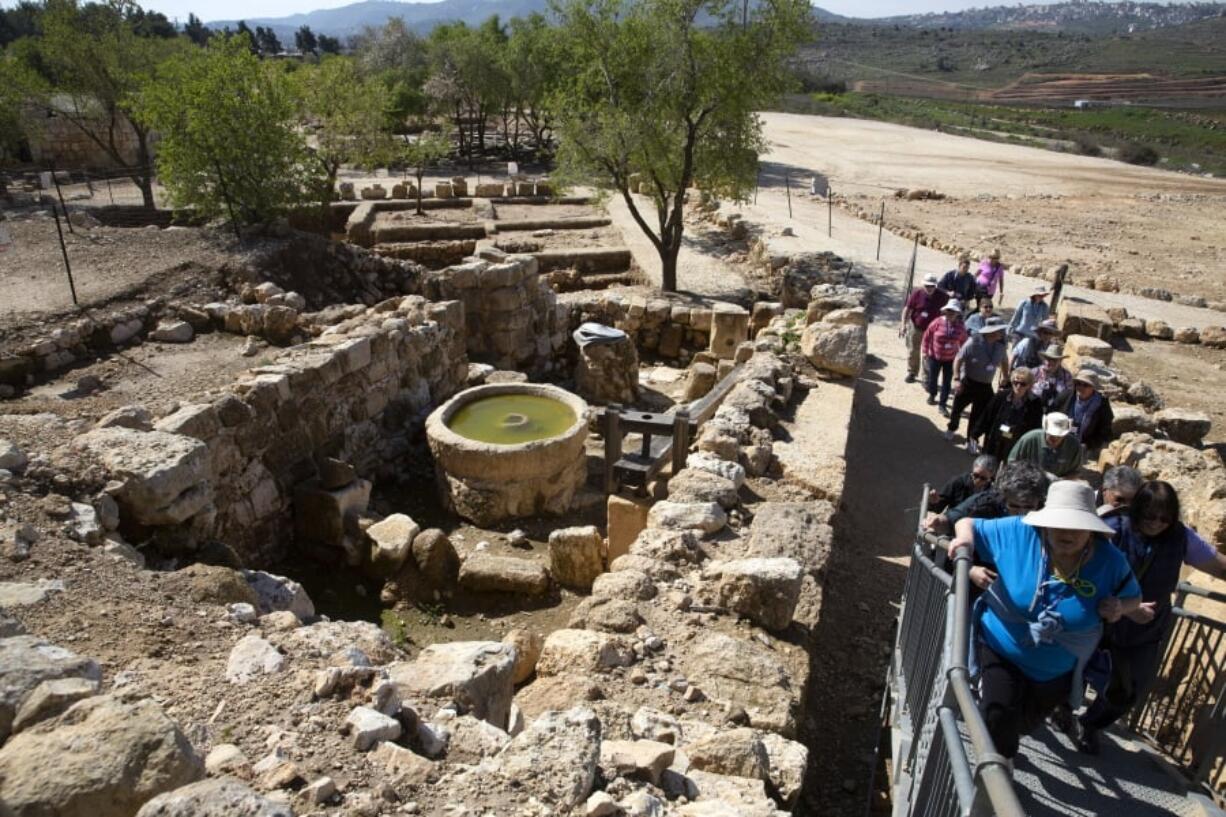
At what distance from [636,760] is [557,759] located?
45 cm

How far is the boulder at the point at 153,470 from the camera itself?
634 centimetres

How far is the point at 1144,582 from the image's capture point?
4.46 m

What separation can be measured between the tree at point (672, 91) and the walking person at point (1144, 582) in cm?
1394

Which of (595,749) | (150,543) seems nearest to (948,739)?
(595,749)

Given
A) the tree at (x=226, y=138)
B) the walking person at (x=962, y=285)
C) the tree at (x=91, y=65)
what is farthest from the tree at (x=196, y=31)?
the walking person at (x=962, y=285)

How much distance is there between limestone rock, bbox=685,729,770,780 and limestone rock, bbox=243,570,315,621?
3639 mm

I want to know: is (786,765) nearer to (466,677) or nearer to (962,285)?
(466,677)

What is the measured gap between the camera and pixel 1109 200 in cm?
2800

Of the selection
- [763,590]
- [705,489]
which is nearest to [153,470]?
[705,489]

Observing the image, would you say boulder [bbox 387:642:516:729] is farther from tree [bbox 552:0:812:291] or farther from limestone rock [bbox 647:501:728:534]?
tree [bbox 552:0:812:291]

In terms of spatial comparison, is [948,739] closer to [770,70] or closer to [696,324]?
[696,324]

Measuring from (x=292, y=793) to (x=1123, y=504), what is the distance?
462 centimetres

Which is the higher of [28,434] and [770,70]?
[770,70]

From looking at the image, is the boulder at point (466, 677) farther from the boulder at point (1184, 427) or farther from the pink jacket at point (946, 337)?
the boulder at point (1184, 427)
